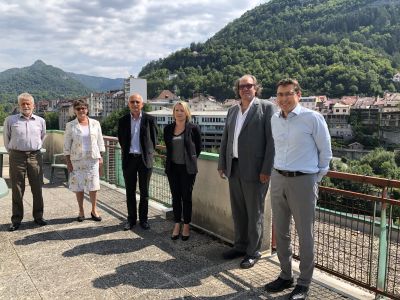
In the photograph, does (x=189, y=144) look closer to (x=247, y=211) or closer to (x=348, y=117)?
(x=247, y=211)

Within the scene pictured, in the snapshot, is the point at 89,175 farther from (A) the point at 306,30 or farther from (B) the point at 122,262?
(A) the point at 306,30

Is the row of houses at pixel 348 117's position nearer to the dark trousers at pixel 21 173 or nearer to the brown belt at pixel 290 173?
the dark trousers at pixel 21 173

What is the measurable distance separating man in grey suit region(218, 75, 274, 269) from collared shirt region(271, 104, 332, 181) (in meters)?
0.47

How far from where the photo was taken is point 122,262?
3.69m

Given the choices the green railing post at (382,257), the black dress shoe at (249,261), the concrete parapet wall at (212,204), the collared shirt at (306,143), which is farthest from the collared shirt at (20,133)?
the green railing post at (382,257)

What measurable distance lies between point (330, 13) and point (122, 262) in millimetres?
194569

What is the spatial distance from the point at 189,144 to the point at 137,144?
84 centimetres

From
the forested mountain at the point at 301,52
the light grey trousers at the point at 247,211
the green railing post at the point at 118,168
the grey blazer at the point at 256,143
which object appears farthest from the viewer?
the forested mountain at the point at 301,52

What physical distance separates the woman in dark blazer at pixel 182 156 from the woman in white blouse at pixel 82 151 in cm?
127

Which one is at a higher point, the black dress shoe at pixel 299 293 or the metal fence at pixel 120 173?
the metal fence at pixel 120 173

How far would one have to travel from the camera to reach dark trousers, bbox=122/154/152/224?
4.66 m

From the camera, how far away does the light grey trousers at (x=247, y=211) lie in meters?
3.48

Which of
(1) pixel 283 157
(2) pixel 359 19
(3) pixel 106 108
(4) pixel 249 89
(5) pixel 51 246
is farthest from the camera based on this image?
(2) pixel 359 19

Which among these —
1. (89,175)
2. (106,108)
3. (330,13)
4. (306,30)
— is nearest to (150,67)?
(106,108)
